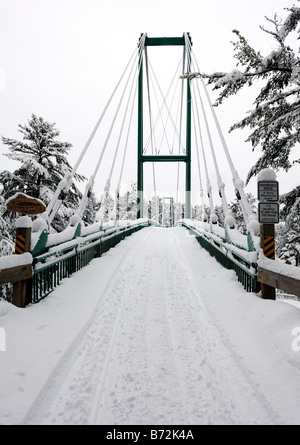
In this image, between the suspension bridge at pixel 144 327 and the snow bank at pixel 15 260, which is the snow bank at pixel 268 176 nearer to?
the suspension bridge at pixel 144 327

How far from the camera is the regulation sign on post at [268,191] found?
14.9 ft

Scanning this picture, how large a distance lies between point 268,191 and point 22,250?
404cm

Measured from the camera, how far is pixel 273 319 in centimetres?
384

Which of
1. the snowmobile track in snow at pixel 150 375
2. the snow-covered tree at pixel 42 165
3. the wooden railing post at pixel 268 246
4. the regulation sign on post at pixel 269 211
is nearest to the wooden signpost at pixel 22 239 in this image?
the snowmobile track in snow at pixel 150 375

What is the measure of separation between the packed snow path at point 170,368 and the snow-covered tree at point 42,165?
352 inches

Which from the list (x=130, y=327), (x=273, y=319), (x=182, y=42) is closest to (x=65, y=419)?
(x=130, y=327)

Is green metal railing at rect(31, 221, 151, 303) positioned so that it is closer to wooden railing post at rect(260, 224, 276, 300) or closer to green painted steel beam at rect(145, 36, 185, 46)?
wooden railing post at rect(260, 224, 276, 300)

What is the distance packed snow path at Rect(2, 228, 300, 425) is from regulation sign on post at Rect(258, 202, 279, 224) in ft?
4.20

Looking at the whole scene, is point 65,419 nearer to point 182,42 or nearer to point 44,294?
point 44,294

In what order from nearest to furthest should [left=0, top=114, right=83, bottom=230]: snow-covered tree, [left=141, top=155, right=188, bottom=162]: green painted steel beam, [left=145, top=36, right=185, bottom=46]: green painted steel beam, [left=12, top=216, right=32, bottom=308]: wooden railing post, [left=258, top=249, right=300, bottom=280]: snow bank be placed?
[left=258, top=249, right=300, bottom=280]: snow bank
[left=12, top=216, right=32, bottom=308]: wooden railing post
[left=0, top=114, right=83, bottom=230]: snow-covered tree
[left=145, top=36, right=185, bottom=46]: green painted steel beam
[left=141, top=155, right=188, bottom=162]: green painted steel beam

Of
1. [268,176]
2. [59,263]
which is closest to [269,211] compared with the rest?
[268,176]

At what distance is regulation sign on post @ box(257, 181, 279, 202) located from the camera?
14.9 ft

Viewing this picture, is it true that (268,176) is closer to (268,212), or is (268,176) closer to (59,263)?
(268,212)

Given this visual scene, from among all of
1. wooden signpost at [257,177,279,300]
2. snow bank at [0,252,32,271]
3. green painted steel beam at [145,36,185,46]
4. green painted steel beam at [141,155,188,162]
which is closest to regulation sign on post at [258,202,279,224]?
wooden signpost at [257,177,279,300]
